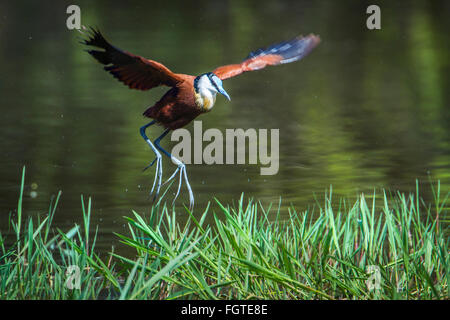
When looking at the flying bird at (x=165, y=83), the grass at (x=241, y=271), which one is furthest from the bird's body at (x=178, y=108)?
the grass at (x=241, y=271)

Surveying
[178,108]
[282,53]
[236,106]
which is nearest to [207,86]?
[178,108]

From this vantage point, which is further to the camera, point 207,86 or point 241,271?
point 241,271

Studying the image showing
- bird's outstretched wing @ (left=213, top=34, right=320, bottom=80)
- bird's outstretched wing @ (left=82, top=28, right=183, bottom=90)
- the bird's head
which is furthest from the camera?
bird's outstretched wing @ (left=213, top=34, right=320, bottom=80)

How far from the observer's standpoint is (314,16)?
2059 centimetres

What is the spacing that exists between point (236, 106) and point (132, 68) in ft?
23.7

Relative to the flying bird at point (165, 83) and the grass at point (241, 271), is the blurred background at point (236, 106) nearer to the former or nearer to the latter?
the grass at point (241, 271)

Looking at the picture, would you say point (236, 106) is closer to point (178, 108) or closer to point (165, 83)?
point (165, 83)

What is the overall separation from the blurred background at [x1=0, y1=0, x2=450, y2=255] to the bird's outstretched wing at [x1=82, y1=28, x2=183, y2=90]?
1.53 metres

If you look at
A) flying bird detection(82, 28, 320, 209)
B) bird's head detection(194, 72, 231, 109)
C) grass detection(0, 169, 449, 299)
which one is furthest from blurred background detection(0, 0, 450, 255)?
bird's head detection(194, 72, 231, 109)

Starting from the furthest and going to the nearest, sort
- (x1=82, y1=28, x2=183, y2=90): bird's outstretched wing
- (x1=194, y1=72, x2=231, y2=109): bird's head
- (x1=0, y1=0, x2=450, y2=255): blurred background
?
(x1=0, y1=0, x2=450, y2=255): blurred background
(x1=82, y1=28, x2=183, y2=90): bird's outstretched wing
(x1=194, y1=72, x2=231, y2=109): bird's head

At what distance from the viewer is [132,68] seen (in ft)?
11.8

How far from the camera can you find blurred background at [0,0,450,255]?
6344mm

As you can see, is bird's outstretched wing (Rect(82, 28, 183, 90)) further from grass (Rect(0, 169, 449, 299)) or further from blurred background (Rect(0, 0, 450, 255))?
blurred background (Rect(0, 0, 450, 255))
